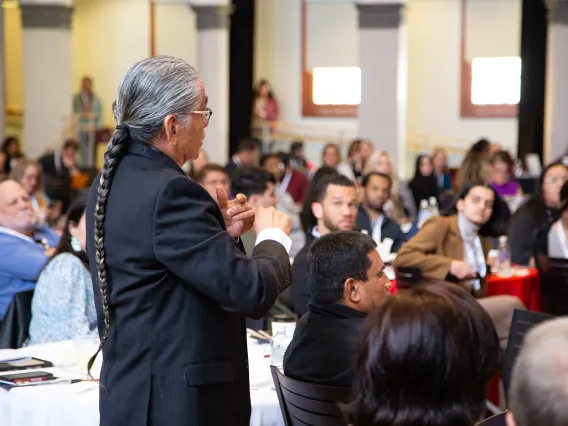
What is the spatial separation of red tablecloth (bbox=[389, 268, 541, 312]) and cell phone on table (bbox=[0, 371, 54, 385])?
3437 mm

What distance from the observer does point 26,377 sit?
3488mm

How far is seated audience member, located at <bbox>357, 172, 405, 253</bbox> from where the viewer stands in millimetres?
6898

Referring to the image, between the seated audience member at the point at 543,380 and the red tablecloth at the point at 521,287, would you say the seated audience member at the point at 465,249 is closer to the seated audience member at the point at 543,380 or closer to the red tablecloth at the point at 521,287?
the red tablecloth at the point at 521,287

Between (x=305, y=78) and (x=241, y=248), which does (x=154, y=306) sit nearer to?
(x=241, y=248)

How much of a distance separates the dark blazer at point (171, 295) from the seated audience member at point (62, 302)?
6.10ft

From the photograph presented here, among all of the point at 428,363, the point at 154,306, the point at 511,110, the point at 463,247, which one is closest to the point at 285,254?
the point at 154,306

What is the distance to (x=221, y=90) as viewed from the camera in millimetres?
15039

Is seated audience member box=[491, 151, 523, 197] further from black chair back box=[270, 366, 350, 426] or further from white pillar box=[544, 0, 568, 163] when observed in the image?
black chair back box=[270, 366, 350, 426]

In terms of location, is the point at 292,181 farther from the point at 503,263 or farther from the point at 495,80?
the point at 495,80

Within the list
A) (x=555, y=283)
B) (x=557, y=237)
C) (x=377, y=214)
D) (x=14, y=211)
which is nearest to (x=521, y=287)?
(x=557, y=237)

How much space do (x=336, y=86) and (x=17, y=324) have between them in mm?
15806

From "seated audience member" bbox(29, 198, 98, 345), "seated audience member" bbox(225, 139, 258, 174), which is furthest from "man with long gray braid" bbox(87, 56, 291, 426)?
"seated audience member" bbox(225, 139, 258, 174)

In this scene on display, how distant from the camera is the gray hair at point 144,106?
2.38 m

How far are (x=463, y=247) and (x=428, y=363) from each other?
434 cm
